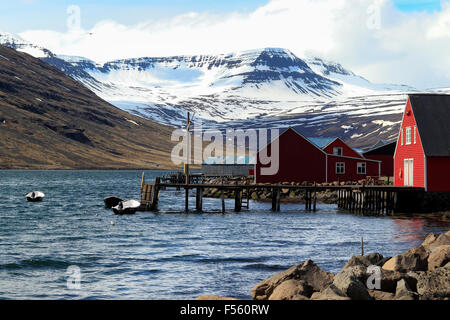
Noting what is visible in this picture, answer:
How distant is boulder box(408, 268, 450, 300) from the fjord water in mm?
7066

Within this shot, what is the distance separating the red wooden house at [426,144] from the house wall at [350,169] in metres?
22.2

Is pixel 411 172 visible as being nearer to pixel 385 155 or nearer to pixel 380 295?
pixel 380 295

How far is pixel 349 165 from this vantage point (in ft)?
279

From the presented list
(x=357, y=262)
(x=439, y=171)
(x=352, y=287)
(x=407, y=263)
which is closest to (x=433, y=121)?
(x=439, y=171)

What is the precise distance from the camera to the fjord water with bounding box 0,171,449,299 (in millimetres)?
25188

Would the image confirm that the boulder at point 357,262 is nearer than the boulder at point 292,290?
No

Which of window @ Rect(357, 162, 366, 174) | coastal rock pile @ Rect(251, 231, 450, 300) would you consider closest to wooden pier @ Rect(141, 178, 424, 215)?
window @ Rect(357, 162, 366, 174)

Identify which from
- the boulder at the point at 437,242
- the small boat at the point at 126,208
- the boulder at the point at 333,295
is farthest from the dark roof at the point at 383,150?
the boulder at the point at 333,295

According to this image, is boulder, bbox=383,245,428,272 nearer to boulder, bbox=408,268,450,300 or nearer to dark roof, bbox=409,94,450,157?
boulder, bbox=408,268,450,300

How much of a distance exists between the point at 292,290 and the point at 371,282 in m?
2.46

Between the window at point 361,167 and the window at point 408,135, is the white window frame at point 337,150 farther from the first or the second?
the window at point 408,135

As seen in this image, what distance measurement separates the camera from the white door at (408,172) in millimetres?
58094

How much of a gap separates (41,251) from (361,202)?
1515 inches

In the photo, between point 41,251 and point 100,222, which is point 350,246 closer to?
point 41,251
